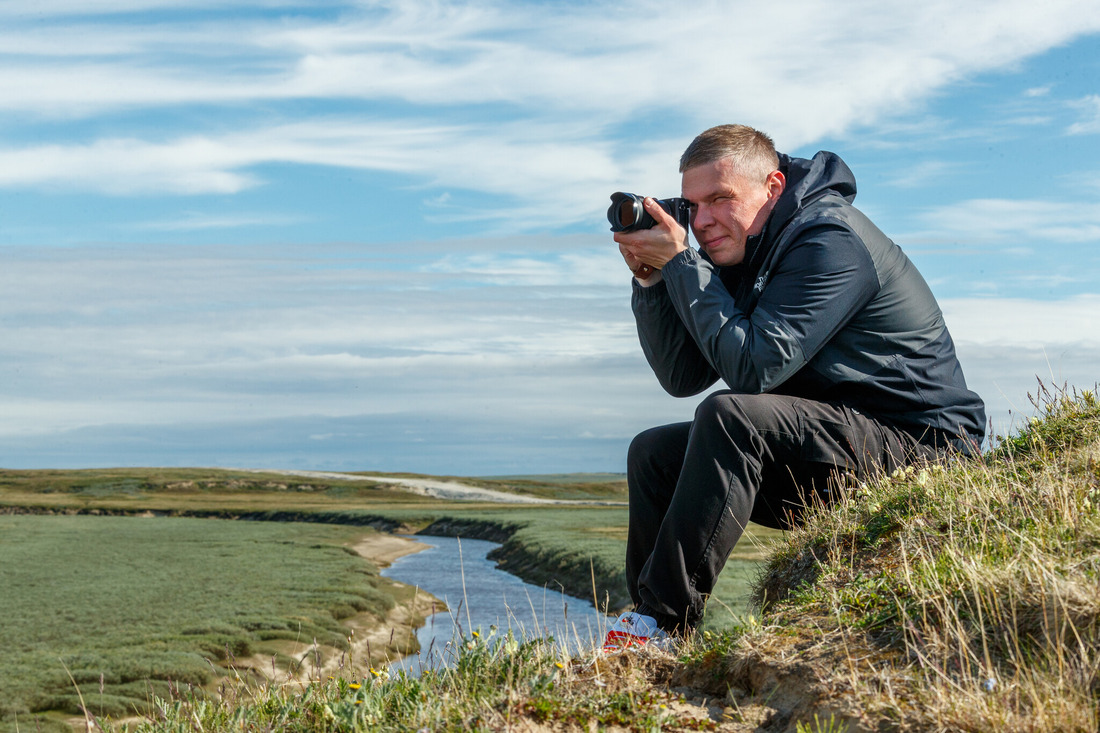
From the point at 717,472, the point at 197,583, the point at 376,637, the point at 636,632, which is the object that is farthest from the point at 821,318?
the point at 197,583

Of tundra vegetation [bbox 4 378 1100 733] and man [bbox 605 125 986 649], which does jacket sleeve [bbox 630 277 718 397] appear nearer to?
man [bbox 605 125 986 649]

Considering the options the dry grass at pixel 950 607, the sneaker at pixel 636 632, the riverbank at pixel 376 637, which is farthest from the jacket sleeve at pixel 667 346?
the riverbank at pixel 376 637

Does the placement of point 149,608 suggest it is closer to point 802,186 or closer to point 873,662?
point 802,186

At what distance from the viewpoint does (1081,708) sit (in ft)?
9.05

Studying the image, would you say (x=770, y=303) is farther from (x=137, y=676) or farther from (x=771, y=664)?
(x=137, y=676)

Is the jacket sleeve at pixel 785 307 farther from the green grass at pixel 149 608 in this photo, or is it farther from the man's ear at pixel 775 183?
the green grass at pixel 149 608

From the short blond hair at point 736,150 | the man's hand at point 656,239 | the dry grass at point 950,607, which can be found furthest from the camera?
the short blond hair at point 736,150

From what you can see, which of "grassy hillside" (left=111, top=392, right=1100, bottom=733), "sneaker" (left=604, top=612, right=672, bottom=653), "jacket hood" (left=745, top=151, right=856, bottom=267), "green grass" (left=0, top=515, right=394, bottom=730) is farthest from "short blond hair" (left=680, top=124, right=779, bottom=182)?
"green grass" (left=0, top=515, right=394, bottom=730)

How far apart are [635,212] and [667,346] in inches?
38.1

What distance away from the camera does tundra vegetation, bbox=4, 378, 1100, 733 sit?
3008 mm

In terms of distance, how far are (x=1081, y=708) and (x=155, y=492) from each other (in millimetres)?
112762

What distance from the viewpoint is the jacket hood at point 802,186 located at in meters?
5.13

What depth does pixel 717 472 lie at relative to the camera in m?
4.30

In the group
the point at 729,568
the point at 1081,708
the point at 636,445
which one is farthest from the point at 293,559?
the point at 1081,708
